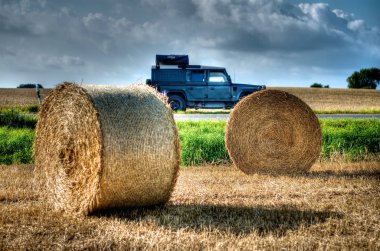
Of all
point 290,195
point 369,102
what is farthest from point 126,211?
point 369,102

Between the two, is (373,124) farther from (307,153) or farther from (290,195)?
(290,195)

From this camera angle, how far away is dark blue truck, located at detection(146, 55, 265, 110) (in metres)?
22.5

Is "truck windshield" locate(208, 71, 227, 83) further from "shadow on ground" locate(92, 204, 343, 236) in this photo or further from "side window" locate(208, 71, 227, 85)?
"shadow on ground" locate(92, 204, 343, 236)

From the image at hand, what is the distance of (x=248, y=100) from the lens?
10.4 meters

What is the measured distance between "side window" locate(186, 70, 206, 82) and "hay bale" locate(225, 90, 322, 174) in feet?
40.6

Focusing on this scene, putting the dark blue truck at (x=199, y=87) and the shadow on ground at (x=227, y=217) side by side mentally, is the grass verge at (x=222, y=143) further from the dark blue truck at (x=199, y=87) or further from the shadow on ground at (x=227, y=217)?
the dark blue truck at (x=199, y=87)

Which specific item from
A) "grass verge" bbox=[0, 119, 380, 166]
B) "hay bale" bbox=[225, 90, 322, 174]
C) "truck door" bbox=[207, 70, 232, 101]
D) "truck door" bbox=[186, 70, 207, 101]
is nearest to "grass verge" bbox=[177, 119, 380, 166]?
"grass verge" bbox=[0, 119, 380, 166]

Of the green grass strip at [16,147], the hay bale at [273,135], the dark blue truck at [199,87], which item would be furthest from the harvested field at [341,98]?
the hay bale at [273,135]

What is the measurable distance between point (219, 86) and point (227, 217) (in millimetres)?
16640

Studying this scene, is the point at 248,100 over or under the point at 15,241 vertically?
over

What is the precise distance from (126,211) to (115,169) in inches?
28.2

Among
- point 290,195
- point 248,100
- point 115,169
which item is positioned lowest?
point 290,195

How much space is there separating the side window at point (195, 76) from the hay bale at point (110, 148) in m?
16.0

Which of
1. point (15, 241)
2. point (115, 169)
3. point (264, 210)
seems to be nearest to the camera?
point (15, 241)
